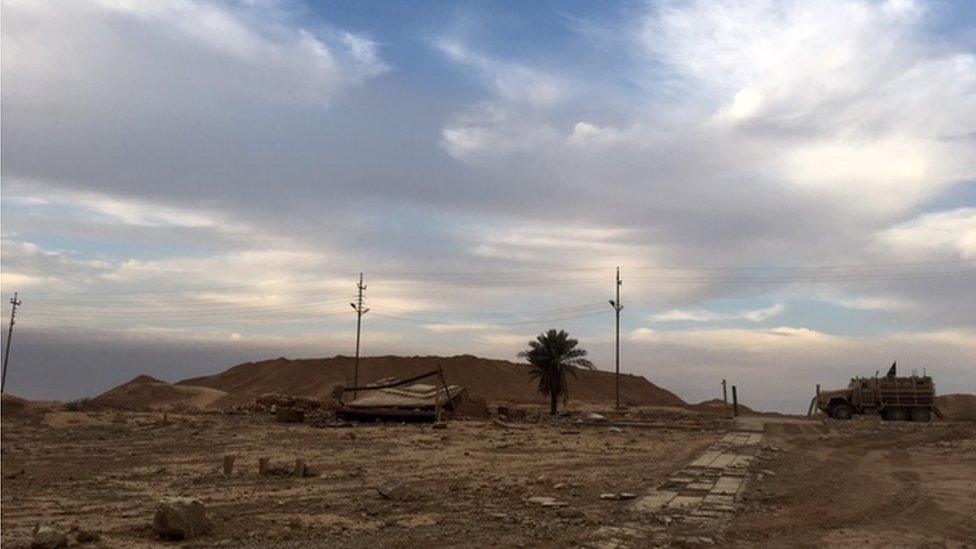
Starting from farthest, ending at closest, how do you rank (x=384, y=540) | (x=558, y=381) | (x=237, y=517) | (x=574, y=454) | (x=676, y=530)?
(x=558, y=381) → (x=574, y=454) → (x=237, y=517) → (x=676, y=530) → (x=384, y=540)

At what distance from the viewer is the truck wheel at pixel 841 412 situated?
4597cm

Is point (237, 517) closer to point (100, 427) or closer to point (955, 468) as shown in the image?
point (955, 468)

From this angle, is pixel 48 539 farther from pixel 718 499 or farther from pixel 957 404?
pixel 957 404

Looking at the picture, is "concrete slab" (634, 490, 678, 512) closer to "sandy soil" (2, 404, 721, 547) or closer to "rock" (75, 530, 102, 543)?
"sandy soil" (2, 404, 721, 547)

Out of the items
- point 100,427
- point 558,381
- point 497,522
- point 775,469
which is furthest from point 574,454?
point 558,381

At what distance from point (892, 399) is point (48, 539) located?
45484 millimetres

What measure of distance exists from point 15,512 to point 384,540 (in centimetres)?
558

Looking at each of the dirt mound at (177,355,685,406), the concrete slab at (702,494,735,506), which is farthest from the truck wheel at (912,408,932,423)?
the dirt mound at (177,355,685,406)

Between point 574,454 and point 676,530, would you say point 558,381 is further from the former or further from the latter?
point 676,530

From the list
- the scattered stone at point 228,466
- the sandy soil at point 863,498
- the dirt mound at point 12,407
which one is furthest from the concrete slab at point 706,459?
the dirt mound at point 12,407

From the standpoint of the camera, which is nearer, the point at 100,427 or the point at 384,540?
the point at 384,540

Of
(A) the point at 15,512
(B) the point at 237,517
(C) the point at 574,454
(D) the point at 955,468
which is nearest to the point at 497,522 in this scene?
(B) the point at 237,517

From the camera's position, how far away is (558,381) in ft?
167

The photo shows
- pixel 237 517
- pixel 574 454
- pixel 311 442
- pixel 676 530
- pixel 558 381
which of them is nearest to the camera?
pixel 676 530
